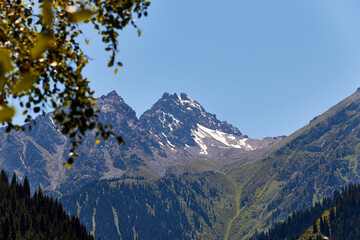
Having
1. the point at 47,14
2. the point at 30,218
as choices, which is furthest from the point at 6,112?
the point at 30,218

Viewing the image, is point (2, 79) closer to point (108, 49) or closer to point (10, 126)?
point (10, 126)

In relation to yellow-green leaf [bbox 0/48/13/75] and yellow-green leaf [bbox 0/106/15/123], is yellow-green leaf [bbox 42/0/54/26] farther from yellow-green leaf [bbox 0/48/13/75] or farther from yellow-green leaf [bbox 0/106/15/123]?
yellow-green leaf [bbox 0/106/15/123]

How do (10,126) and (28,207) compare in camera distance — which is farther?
(28,207)

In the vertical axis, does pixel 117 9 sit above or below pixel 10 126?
above

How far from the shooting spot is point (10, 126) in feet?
22.2

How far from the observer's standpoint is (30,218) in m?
164

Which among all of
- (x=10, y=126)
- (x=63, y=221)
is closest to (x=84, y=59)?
(x=10, y=126)

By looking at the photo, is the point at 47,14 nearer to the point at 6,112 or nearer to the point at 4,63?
the point at 4,63


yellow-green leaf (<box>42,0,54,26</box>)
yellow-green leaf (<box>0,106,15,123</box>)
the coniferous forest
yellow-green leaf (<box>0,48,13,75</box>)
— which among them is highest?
the coniferous forest

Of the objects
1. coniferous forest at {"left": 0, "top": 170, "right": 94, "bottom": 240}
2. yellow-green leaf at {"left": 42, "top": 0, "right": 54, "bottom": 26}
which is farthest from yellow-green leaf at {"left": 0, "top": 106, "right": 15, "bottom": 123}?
coniferous forest at {"left": 0, "top": 170, "right": 94, "bottom": 240}

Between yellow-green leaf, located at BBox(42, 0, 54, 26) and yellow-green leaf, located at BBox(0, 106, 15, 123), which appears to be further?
yellow-green leaf, located at BBox(42, 0, 54, 26)

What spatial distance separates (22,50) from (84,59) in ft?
6.18

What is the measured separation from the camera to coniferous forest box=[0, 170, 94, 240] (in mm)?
145875

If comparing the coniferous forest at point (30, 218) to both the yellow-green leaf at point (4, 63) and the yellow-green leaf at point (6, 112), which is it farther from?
the yellow-green leaf at point (4, 63)
